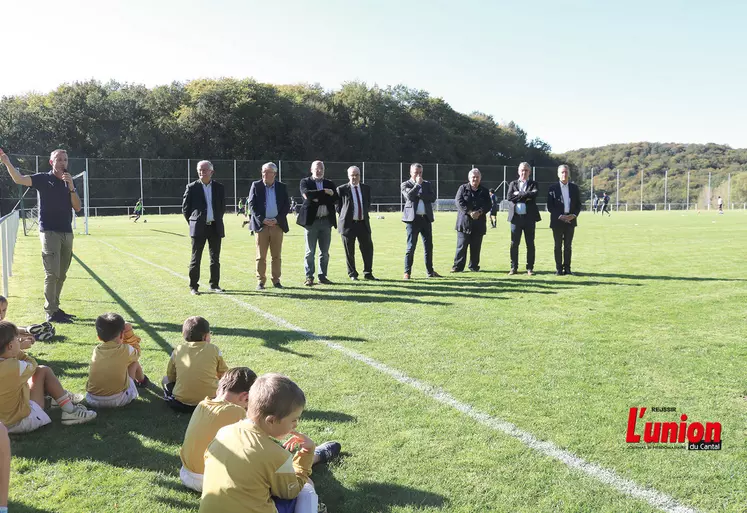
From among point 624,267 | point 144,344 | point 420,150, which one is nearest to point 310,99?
point 420,150

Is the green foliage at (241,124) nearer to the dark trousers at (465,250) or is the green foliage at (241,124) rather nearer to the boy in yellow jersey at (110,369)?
the dark trousers at (465,250)

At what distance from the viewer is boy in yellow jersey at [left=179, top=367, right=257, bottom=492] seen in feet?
9.64

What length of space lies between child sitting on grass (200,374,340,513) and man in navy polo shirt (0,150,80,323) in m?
5.40

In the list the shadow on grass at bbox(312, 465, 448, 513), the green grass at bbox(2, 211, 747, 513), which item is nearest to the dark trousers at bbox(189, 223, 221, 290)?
the green grass at bbox(2, 211, 747, 513)

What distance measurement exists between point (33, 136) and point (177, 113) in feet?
42.9

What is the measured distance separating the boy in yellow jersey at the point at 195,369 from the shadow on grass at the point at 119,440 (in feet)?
0.45

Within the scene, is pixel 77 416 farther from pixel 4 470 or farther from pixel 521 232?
pixel 521 232

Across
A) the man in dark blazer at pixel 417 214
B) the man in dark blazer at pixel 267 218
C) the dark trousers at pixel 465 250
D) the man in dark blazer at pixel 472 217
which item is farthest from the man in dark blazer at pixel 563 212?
the man in dark blazer at pixel 267 218

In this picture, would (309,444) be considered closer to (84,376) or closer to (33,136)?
(84,376)

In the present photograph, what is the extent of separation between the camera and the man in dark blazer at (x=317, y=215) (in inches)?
387

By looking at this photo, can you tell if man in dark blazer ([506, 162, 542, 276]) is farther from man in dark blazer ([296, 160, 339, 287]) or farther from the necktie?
man in dark blazer ([296, 160, 339, 287])

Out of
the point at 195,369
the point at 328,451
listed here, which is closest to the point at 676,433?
the point at 328,451

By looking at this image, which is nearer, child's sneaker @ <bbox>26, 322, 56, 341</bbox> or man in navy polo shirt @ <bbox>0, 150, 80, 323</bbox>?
child's sneaker @ <bbox>26, 322, 56, 341</bbox>

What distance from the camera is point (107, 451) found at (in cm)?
351
